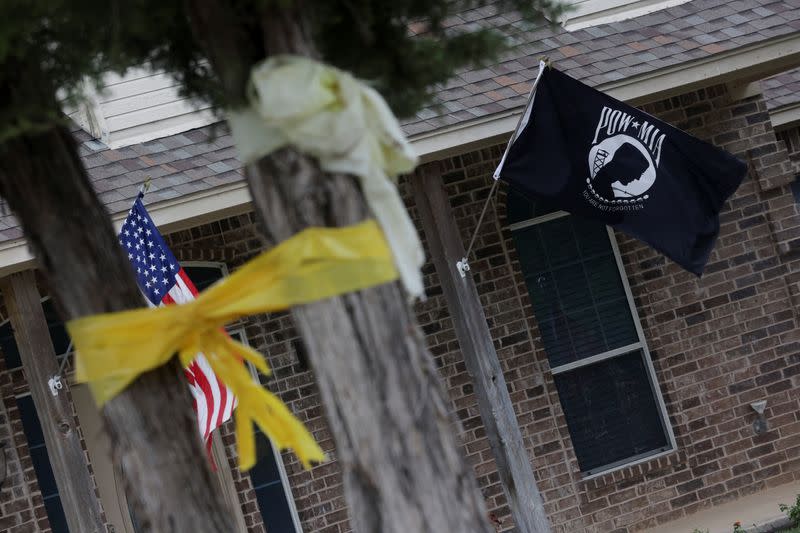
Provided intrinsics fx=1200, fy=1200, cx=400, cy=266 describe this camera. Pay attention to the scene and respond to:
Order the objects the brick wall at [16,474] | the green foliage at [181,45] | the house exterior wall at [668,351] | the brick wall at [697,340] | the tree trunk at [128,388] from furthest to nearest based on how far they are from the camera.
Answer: the brick wall at [697,340] → the house exterior wall at [668,351] → the brick wall at [16,474] → the tree trunk at [128,388] → the green foliage at [181,45]

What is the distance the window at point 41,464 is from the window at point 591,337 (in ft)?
13.5

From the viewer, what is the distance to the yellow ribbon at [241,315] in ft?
11.9

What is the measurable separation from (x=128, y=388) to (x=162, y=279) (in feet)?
11.7

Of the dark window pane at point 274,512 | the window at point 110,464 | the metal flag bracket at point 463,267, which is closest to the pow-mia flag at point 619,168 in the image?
the metal flag bracket at point 463,267

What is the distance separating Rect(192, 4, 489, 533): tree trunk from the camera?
11.8 ft

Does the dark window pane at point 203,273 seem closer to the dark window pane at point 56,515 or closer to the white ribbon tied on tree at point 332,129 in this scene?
the dark window pane at point 56,515

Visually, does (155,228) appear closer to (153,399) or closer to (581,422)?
(153,399)

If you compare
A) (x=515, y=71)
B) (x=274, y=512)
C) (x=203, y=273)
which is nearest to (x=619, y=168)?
(x=515, y=71)

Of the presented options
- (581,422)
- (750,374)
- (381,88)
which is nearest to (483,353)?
(581,422)

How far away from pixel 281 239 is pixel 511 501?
523 centimetres

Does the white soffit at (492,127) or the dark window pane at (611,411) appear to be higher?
the white soffit at (492,127)

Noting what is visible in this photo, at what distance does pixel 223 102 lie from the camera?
4133 mm

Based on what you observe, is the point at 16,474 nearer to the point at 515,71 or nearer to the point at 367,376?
the point at 515,71

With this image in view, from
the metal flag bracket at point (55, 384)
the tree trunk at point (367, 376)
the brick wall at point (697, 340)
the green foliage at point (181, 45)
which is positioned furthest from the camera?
the brick wall at point (697, 340)
